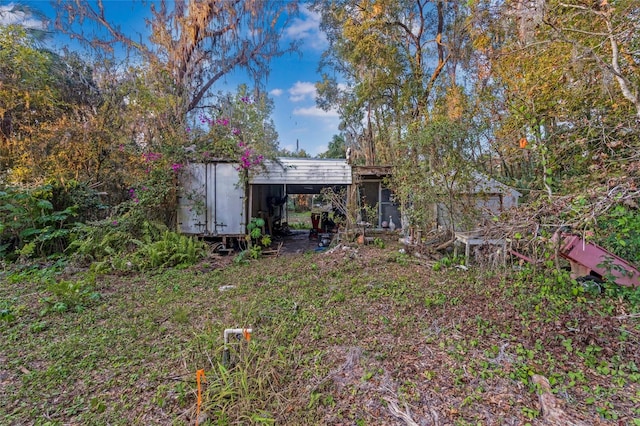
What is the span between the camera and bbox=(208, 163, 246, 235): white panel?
23.7 feet

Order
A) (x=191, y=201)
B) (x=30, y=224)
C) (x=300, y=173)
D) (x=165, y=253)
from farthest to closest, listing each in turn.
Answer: (x=300, y=173)
(x=191, y=201)
(x=30, y=224)
(x=165, y=253)

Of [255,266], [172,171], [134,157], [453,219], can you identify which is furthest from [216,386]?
[134,157]

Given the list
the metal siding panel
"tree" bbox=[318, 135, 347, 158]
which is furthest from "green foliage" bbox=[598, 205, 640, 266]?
"tree" bbox=[318, 135, 347, 158]

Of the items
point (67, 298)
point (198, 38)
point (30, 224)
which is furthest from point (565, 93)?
point (30, 224)

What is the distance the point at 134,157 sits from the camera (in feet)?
23.9

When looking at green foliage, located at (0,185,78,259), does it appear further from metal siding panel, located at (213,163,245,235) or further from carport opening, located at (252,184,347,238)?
carport opening, located at (252,184,347,238)

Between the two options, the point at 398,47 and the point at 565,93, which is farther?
the point at 398,47

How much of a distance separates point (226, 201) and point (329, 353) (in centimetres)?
540

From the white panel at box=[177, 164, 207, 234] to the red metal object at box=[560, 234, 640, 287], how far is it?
22.5ft

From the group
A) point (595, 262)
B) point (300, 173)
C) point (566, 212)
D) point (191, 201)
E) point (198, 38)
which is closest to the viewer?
point (566, 212)

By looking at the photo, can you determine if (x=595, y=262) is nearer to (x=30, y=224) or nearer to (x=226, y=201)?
(x=226, y=201)


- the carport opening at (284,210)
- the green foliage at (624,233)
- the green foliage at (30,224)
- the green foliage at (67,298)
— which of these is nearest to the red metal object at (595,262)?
the green foliage at (624,233)

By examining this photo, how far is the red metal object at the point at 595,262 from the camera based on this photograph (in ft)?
11.7

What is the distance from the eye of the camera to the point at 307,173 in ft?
25.8
